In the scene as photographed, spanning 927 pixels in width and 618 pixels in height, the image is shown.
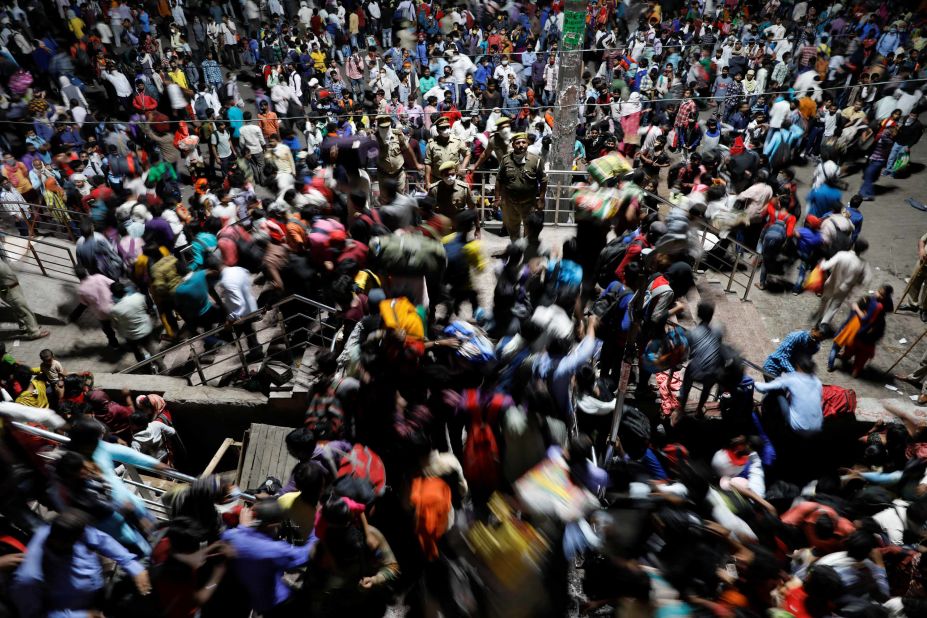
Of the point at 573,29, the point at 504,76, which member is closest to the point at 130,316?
the point at 573,29

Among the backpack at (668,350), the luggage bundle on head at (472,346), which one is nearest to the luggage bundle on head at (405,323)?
the luggage bundle on head at (472,346)

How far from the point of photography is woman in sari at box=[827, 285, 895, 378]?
7.59 meters

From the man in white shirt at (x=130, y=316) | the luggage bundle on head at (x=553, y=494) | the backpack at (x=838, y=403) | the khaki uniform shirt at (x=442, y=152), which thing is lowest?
the backpack at (x=838, y=403)

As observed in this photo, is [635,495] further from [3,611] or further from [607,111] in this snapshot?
[607,111]

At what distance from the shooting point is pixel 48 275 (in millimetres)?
10586

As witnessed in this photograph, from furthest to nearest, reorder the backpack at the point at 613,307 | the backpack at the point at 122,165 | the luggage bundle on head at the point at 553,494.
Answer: the backpack at the point at 122,165
the backpack at the point at 613,307
the luggage bundle on head at the point at 553,494

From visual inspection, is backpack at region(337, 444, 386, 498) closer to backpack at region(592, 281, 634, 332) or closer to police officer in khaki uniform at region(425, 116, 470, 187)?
backpack at region(592, 281, 634, 332)

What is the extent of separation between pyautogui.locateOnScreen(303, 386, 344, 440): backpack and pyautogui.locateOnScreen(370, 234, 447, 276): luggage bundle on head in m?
1.42

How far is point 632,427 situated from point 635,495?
35.1 inches

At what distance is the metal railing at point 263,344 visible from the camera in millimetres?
7516

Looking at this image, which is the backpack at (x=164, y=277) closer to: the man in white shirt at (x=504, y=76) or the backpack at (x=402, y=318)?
the backpack at (x=402, y=318)

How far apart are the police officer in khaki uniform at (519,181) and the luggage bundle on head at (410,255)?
228 centimetres

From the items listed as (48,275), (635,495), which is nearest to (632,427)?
(635,495)

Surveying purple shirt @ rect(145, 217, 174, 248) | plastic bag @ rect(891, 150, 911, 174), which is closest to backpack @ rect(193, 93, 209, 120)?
purple shirt @ rect(145, 217, 174, 248)
